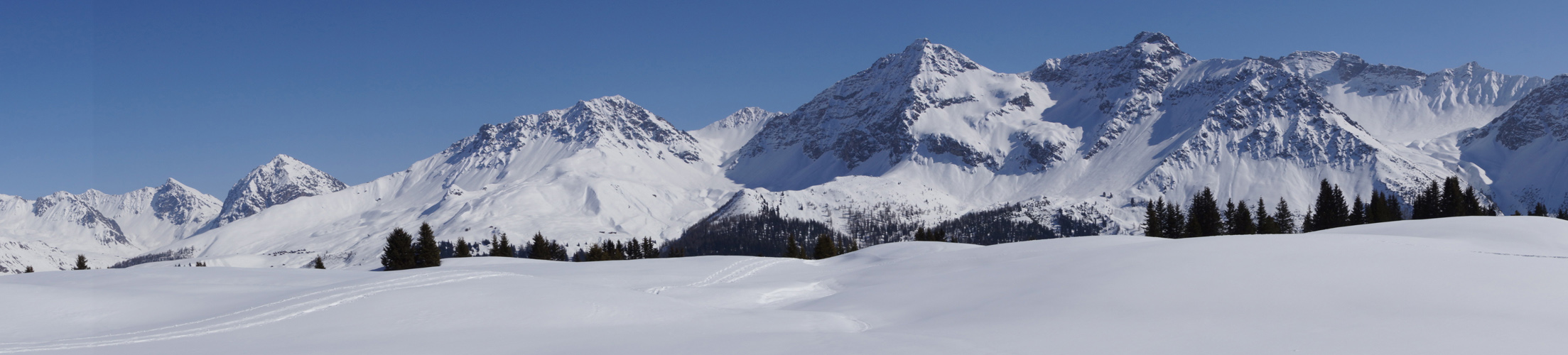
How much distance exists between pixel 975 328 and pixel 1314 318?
15.5 ft

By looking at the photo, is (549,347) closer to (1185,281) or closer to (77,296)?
(77,296)

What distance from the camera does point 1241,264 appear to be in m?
15.0

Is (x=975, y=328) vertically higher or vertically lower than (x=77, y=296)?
lower

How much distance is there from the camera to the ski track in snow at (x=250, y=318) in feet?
35.8

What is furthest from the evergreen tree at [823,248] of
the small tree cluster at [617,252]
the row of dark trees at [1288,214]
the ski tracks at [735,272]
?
the ski tracks at [735,272]

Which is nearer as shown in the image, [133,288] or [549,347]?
[549,347]

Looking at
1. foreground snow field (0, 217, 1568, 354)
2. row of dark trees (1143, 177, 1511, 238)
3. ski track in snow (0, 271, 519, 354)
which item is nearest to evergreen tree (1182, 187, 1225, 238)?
row of dark trees (1143, 177, 1511, 238)

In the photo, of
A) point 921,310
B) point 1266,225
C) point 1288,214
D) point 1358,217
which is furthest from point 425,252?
point 1358,217

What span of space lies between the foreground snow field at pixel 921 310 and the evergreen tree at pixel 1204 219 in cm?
4530

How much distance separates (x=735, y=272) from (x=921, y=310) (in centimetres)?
1113

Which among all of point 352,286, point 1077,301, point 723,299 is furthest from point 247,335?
point 1077,301

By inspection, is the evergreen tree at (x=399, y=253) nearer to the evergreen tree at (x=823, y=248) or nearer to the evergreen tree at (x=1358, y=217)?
the evergreen tree at (x=823, y=248)

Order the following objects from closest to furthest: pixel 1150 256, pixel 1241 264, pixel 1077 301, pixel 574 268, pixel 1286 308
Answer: pixel 1286 308, pixel 1077 301, pixel 1241 264, pixel 1150 256, pixel 574 268

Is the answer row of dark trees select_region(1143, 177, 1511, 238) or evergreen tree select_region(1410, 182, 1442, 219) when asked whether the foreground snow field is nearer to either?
row of dark trees select_region(1143, 177, 1511, 238)
